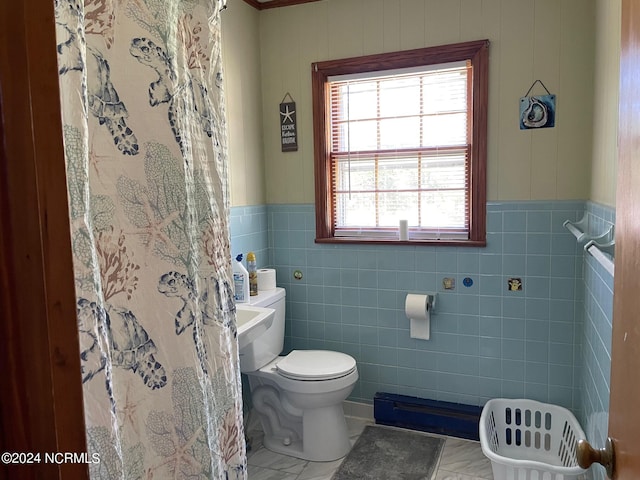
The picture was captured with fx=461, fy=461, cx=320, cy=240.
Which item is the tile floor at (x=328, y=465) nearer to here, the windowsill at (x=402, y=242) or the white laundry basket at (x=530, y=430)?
the white laundry basket at (x=530, y=430)

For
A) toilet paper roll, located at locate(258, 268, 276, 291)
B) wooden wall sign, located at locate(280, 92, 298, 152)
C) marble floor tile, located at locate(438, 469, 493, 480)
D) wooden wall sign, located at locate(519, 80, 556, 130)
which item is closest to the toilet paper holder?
marble floor tile, located at locate(438, 469, 493, 480)

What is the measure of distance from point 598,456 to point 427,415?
187cm

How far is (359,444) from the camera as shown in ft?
8.24

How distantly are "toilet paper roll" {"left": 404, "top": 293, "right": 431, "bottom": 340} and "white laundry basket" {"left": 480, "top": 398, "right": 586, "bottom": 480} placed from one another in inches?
19.4

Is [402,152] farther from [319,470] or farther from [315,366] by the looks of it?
[319,470]

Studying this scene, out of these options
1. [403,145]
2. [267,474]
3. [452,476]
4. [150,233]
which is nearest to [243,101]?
[403,145]

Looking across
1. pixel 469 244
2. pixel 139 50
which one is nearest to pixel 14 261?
pixel 139 50

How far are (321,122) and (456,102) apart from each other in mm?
768

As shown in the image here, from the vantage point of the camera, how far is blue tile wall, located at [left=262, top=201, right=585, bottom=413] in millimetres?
2365

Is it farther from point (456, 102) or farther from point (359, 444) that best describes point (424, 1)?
point (359, 444)

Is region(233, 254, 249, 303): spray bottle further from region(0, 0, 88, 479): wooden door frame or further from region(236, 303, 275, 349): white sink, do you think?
region(0, 0, 88, 479): wooden door frame

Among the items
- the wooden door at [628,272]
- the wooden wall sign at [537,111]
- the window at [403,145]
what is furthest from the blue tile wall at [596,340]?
the wooden door at [628,272]

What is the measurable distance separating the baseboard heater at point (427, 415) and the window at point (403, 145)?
92 centimetres

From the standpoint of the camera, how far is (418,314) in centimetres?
252
